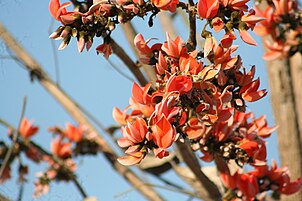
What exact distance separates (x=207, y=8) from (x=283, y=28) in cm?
70

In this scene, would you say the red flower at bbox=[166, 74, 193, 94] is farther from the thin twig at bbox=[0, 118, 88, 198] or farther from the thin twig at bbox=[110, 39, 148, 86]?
the thin twig at bbox=[0, 118, 88, 198]

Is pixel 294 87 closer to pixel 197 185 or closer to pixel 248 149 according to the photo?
pixel 197 185

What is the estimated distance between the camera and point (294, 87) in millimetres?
1612

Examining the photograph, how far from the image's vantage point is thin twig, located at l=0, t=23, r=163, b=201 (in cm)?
136

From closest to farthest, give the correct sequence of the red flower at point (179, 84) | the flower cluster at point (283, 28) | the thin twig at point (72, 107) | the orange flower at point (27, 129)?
the red flower at point (179, 84) → the flower cluster at point (283, 28) → the thin twig at point (72, 107) → the orange flower at point (27, 129)

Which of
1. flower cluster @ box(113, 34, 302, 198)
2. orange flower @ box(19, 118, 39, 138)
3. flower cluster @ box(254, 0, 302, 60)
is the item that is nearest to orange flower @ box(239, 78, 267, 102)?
flower cluster @ box(113, 34, 302, 198)

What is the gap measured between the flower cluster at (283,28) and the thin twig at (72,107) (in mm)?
433

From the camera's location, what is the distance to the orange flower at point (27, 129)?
1.73m

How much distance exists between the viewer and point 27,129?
1738 millimetres

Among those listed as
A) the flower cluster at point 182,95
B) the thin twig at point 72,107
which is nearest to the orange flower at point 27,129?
the thin twig at point 72,107

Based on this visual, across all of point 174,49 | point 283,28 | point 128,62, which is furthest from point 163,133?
point 283,28

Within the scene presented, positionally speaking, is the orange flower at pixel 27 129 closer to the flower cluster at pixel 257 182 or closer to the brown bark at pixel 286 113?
the brown bark at pixel 286 113

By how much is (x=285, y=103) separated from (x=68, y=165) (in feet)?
2.26

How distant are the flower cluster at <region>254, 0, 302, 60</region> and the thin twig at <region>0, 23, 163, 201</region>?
0.43 meters
